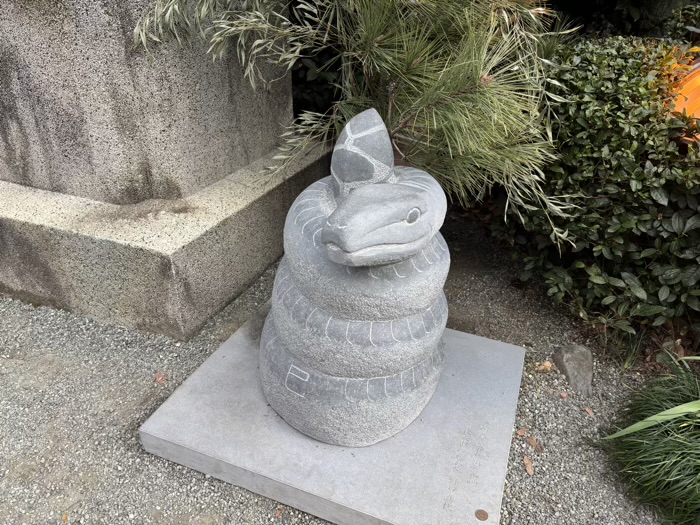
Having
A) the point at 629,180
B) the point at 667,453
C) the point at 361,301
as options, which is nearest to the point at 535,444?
the point at 667,453

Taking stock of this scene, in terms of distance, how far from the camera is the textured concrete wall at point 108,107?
2182mm

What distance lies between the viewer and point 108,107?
229 centimetres

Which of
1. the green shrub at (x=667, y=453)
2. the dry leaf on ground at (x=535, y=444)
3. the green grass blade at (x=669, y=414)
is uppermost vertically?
the green grass blade at (x=669, y=414)

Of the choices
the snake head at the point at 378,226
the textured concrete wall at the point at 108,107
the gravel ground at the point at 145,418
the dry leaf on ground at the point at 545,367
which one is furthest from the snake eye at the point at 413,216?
the textured concrete wall at the point at 108,107

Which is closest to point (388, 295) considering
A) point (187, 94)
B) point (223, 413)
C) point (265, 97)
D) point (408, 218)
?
point (408, 218)

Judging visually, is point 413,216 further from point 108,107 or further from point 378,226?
point 108,107

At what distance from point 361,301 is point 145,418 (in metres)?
1.13

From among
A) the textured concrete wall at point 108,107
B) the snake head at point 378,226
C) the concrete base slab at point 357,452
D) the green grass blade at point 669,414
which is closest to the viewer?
the snake head at point 378,226

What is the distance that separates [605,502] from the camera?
1.85 metres

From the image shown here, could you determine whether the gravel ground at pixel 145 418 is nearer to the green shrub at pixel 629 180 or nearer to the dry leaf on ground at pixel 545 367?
the dry leaf on ground at pixel 545 367

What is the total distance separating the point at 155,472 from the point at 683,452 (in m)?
1.87

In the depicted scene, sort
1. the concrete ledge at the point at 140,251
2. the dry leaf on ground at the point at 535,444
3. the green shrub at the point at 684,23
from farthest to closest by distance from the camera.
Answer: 1. the green shrub at the point at 684,23
2. the concrete ledge at the point at 140,251
3. the dry leaf on ground at the point at 535,444

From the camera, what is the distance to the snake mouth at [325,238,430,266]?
54.1 inches

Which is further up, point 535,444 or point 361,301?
point 361,301
